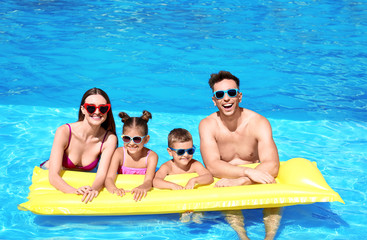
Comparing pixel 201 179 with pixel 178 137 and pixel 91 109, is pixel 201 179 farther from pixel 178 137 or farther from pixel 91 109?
pixel 91 109

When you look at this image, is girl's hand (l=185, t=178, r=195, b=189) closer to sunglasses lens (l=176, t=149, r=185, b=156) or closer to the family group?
the family group

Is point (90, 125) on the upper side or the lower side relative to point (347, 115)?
lower

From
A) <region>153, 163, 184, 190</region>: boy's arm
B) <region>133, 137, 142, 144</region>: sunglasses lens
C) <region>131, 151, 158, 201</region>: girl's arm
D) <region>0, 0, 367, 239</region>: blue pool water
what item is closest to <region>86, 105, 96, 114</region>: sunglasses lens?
<region>133, 137, 142, 144</region>: sunglasses lens

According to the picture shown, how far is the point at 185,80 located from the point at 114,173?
14.3 feet

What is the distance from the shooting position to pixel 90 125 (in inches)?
178

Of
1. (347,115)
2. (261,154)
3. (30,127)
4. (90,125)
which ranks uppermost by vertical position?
(347,115)

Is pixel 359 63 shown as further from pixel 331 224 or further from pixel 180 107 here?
pixel 331 224

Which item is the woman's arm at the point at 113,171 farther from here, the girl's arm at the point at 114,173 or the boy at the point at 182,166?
the boy at the point at 182,166

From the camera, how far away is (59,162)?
4.26 metres

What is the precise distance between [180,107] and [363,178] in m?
3.06

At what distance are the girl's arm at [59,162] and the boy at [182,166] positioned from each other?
0.76 meters

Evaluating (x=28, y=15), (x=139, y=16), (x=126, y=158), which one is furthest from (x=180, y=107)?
(x=28, y=15)

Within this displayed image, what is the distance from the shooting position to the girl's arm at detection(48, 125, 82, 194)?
407cm

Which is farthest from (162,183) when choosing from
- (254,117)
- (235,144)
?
(254,117)
